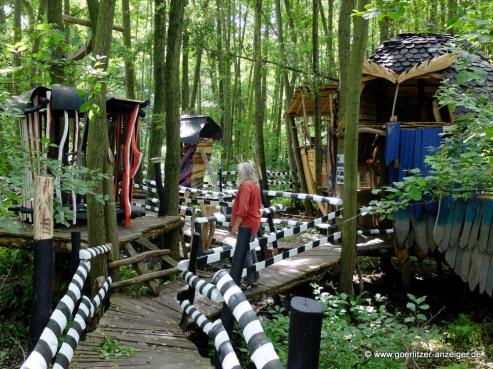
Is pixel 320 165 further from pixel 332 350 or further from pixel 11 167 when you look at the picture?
pixel 11 167

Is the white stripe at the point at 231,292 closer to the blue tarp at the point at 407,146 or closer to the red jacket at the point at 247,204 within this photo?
the red jacket at the point at 247,204

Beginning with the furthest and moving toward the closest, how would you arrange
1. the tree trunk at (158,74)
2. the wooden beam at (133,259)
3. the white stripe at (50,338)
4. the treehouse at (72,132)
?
the tree trunk at (158,74)
the treehouse at (72,132)
the wooden beam at (133,259)
the white stripe at (50,338)

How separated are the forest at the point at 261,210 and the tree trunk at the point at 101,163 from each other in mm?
20

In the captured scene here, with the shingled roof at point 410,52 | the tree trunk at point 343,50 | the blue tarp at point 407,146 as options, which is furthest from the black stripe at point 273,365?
the shingled roof at point 410,52

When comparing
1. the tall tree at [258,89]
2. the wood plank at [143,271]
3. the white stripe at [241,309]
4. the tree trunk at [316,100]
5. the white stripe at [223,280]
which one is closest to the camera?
the white stripe at [241,309]

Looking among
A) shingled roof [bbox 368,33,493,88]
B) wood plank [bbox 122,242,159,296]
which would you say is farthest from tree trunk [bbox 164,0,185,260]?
shingled roof [bbox 368,33,493,88]

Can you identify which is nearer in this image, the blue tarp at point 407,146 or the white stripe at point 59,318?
the white stripe at point 59,318

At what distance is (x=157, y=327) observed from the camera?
17.1 ft

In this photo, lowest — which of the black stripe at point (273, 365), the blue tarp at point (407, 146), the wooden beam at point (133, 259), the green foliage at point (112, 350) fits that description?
the green foliage at point (112, 350)

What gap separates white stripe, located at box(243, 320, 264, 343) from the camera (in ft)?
7.42

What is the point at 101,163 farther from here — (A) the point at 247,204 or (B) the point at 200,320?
(B) the point at 200,320

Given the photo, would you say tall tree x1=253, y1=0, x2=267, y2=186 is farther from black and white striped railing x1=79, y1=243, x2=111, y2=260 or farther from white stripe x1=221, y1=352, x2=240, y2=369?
white stripe x1=221, y1=352, x2=240, y2=369

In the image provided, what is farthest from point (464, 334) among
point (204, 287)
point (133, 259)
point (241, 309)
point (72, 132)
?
point (72, 132)

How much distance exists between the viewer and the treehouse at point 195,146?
12570mm
